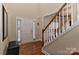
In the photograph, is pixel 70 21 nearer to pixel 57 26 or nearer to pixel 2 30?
pixel 57 26

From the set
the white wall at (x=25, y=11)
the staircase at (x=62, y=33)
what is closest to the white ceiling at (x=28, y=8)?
the white wall at (x=25, y=11)

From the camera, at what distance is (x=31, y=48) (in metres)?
1.84

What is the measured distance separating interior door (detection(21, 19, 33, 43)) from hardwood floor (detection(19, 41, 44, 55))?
0.22 ft

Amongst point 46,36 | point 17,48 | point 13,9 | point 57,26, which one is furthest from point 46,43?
point 13,9

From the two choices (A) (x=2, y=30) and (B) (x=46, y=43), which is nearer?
(A) (x=2, y=30)

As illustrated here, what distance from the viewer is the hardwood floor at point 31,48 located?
1765mm

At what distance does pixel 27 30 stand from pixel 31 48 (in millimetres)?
251

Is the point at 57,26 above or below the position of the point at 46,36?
above

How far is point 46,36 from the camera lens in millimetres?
1839

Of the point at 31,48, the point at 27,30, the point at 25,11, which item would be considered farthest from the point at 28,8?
the point at 31,48

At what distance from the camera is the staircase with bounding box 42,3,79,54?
176 centimetres

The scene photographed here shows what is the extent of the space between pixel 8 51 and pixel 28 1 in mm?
694
